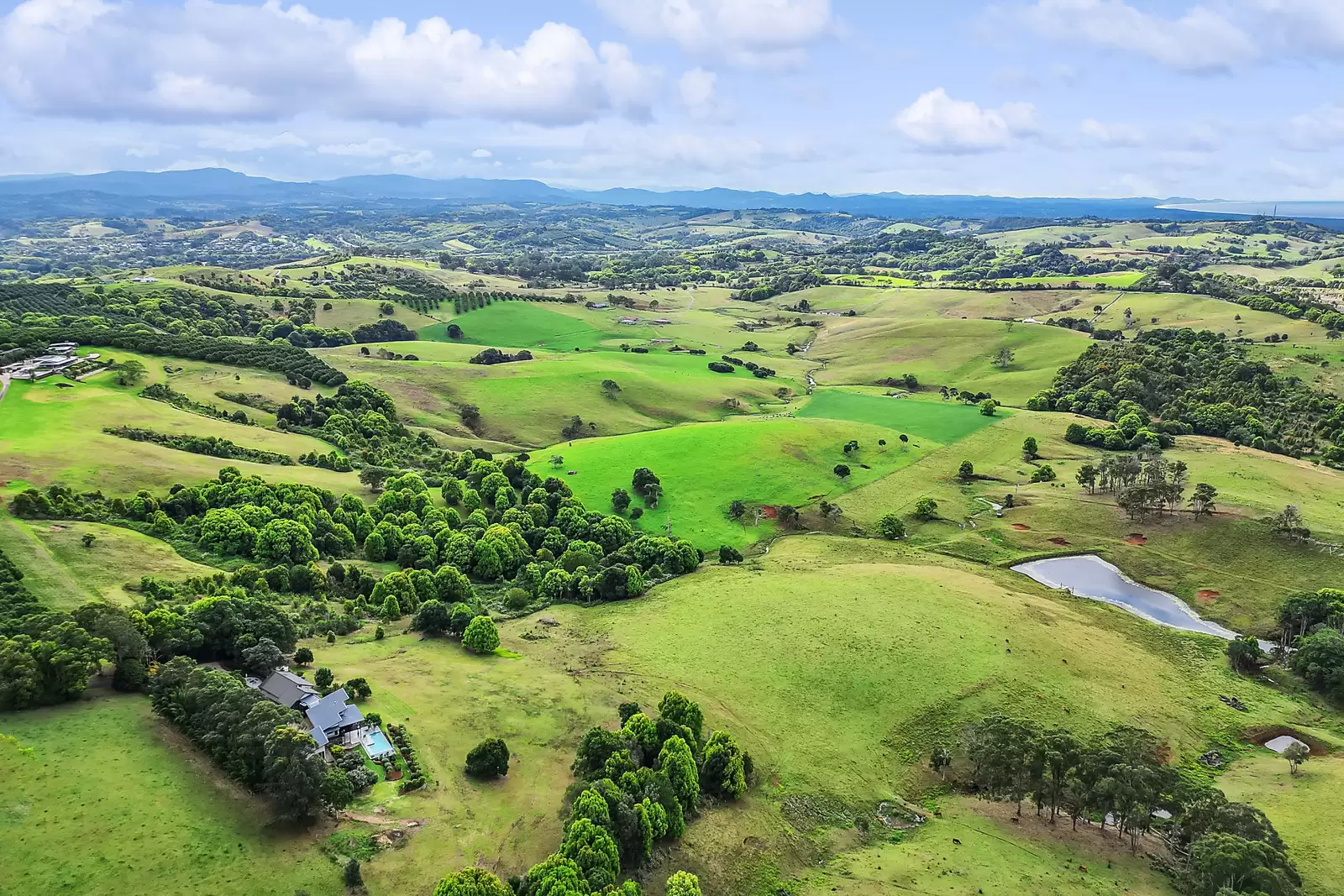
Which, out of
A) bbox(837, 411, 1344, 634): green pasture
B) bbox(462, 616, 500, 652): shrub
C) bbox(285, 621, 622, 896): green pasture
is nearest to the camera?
bbox(285, 621, 622, 896): green pasture

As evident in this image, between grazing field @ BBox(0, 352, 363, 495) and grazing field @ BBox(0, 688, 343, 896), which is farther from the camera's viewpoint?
grazing field @ BBox(0, 352, 363, 495)

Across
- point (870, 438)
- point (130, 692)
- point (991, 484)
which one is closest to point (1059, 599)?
point (991, 484)

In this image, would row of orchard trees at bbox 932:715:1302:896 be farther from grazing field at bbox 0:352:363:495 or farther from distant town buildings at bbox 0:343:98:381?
distant town buildings at bbox 0:343:98:381

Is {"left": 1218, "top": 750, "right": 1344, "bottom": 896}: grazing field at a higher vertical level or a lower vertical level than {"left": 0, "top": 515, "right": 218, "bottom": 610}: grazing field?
lower

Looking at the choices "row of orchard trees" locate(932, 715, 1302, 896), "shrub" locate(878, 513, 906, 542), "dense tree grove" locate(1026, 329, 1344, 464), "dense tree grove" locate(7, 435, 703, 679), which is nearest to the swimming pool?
"dense tree grove" locate(7, 435, 703, 679)

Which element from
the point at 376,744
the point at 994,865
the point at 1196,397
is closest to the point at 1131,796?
the point at 994,865

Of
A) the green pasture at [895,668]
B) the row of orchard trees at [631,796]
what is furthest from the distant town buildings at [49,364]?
the row of orchard trees at [631,796]
